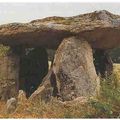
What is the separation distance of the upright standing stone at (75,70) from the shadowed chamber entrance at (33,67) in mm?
3138

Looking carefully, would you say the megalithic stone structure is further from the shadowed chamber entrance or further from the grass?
the shadowed chamber entrance

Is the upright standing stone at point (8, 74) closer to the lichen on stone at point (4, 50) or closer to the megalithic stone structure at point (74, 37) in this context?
the lichen on stone at point (4, 50)

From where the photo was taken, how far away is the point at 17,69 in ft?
66.3

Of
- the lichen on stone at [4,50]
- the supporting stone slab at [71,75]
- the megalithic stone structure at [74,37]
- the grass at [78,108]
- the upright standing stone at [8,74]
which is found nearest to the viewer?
the grass at [78,108]

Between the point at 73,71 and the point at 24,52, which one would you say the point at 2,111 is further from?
the point at 24,52

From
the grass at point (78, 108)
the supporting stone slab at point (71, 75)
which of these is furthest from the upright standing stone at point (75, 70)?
the grass at point (78, 108)

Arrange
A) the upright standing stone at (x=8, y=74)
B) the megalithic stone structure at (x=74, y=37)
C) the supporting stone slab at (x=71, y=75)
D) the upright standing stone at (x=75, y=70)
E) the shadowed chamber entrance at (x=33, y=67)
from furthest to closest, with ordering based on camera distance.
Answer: the shadowed chamber entrance at (x=33, y=67), the upright standing stone at (x=8, y=74), the megalithic stone structure at (x=74, y=37), the upright standing stone at (x=75, y=70), the supporting stone slab at (x=71, y=75)

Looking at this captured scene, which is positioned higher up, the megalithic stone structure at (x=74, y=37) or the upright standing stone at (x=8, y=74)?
the megalithic stone structure at (x=74, y=37)

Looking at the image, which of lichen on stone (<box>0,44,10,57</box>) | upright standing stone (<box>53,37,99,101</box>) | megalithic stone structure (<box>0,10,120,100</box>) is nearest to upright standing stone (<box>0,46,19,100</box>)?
lichen on stone (<box>0,44,10,57</box>)

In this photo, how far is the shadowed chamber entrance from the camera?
68.9 feet

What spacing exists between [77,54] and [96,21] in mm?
1221

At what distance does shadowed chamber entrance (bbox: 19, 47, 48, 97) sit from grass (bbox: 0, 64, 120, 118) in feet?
14.8

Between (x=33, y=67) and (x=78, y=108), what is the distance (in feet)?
22.1

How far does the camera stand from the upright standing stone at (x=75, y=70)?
57.0 ft
